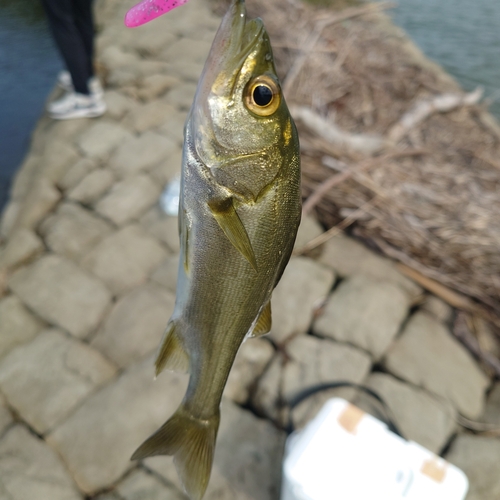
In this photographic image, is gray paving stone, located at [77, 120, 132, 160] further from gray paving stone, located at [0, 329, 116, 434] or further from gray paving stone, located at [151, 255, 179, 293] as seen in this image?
gray paving stone, located at [0, 329, 116, 434]

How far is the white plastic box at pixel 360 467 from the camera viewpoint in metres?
1.97

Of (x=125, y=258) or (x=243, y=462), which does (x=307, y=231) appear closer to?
(x=125, y=258)

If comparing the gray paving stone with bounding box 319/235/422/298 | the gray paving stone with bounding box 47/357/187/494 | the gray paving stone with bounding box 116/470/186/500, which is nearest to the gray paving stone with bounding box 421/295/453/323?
the gray paving stone with bounding box 319/235/422/298

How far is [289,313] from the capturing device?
3336 millimetres

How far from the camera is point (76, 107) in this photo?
4980 mm

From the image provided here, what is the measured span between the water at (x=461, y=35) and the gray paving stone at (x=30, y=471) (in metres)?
8.25

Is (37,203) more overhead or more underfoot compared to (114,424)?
more overhead

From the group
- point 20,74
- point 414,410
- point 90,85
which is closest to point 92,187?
point 90,85

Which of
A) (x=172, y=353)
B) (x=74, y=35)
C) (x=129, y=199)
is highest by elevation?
(x=74, y=35)

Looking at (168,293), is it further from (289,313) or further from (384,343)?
(384,343)

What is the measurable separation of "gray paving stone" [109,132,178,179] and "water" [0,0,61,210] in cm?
136

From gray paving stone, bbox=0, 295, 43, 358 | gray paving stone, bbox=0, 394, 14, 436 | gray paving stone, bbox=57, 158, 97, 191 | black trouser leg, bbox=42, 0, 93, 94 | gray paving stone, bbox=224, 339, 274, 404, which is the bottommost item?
gray paving stone, bbox=224, 339, 274, 404

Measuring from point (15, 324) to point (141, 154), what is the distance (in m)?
2.16

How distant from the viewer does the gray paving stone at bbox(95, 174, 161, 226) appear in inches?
156
